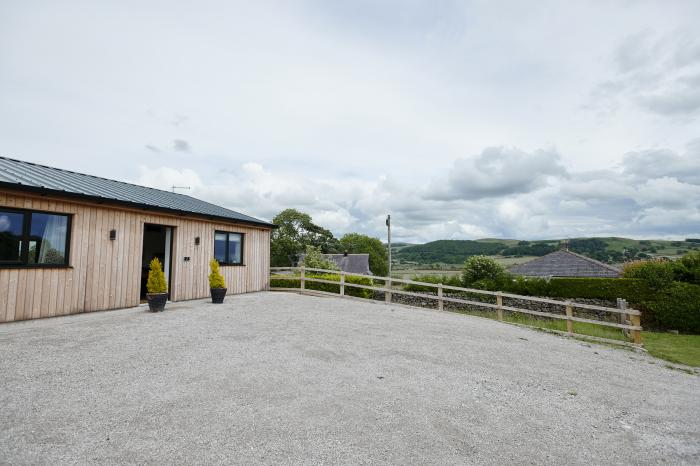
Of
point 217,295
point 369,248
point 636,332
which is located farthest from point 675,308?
point 369,248

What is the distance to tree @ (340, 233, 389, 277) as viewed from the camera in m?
57.4

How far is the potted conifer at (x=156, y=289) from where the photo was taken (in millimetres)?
8648

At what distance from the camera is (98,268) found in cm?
853

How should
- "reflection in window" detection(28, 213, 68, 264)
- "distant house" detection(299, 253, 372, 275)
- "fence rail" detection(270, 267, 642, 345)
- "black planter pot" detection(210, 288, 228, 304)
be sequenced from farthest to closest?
"distant house" detection(299, 253, 372, 275), "black planter pot" detection(210, 288, 228, 304), "fence rail" detection(270, 267, 642, 345), "reflection in window" detection(28, 213, 68, 264)

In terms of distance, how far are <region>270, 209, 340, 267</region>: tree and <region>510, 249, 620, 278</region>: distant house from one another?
27.4m

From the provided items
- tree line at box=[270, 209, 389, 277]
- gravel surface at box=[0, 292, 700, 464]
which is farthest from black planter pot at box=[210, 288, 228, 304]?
tree line at box=[270, 209, 389, 277]

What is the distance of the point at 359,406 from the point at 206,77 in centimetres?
1163

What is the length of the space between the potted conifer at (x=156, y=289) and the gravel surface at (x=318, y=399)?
134cm

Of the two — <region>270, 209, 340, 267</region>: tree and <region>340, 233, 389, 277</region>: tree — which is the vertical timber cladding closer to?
<region>270, 209, 340, 267</region>: tree

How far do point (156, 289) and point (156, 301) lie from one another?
32 cm

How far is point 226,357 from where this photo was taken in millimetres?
5297

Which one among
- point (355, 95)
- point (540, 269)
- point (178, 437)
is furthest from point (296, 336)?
point (540, 269)

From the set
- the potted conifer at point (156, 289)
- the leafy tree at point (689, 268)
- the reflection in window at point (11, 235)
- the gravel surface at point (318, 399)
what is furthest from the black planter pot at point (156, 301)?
the leafy tree at point (689, 268)

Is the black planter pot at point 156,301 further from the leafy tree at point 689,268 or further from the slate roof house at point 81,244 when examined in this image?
the leafy tree at point 689,268
